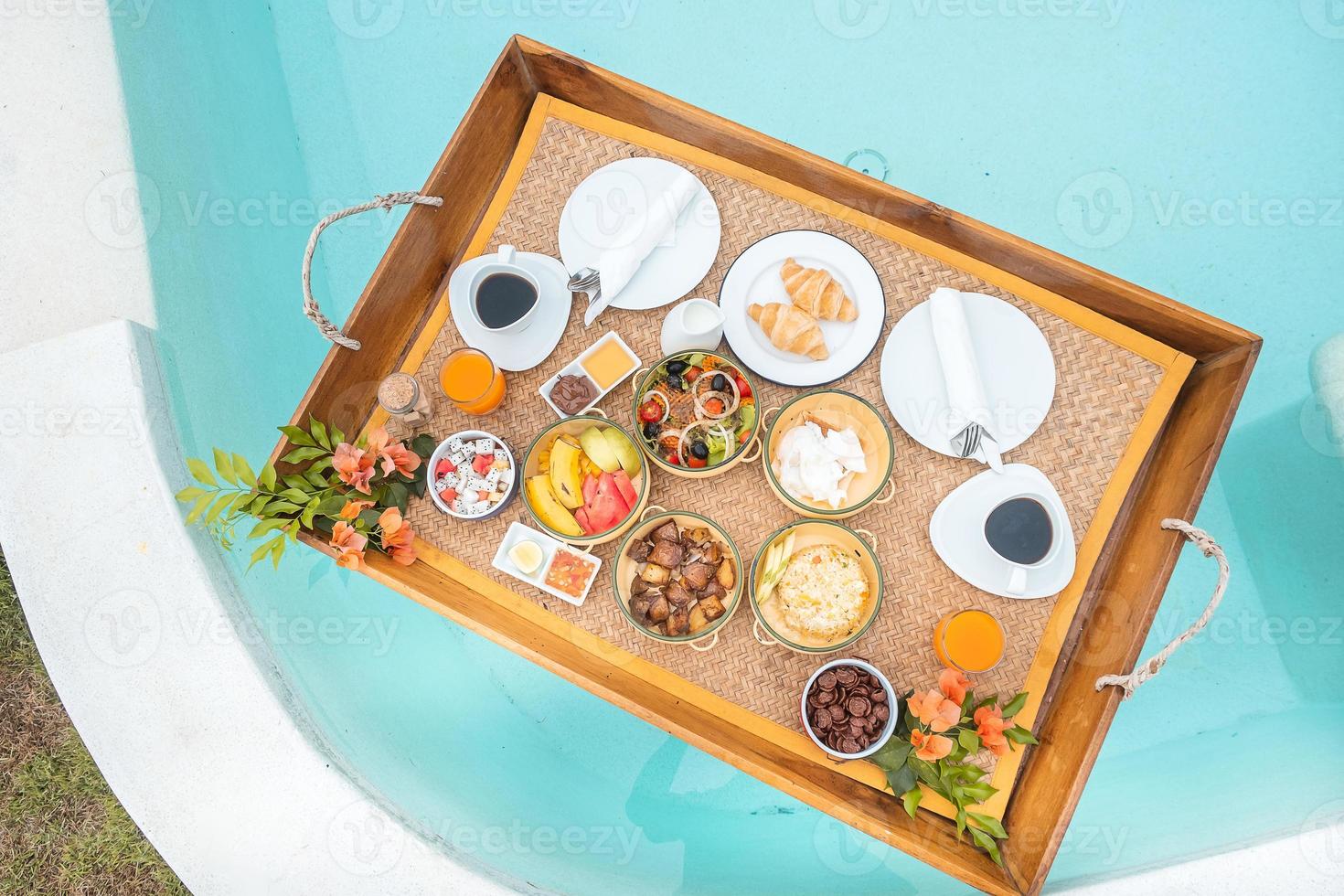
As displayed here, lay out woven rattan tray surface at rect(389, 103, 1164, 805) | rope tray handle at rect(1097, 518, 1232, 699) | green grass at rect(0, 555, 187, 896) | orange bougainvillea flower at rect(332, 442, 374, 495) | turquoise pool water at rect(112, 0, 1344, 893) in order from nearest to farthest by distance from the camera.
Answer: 1. rope tray handle at rect(1097, 518, 1232, 699)
2. orange bougainvillea flower at rect(332, 442, 374, 495)
3. woven rattan tray surface at rect(389, 103, 1164, 805)
4. turquoise pool water at rect(112, 0, 1344, 893)
5. green grass at rect(0, 555, 187, 896)

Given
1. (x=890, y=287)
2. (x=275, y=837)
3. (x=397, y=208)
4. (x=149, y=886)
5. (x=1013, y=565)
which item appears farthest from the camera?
(x=397, y=208)

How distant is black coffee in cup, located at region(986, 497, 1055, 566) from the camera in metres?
1.68

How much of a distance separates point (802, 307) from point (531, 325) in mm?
713

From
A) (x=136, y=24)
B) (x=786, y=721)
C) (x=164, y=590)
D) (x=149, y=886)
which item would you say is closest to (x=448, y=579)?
(x=786, y=721)

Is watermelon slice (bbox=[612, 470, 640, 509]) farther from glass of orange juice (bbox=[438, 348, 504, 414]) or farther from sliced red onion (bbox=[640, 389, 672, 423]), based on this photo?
glass of orange juice (bbox=[438, 348, 504, 414])

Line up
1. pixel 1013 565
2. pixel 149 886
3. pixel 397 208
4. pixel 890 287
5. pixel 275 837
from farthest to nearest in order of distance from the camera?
1. pixel 397 208
2. pixel 149 886
3. pixel 275 837
4. pixel 890 287
5. pixel 1013 565

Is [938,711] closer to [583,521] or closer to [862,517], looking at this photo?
[862,517]

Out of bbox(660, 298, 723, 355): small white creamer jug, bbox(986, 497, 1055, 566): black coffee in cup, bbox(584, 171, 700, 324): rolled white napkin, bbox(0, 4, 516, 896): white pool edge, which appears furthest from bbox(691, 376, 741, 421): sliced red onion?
bbox(0, 4, 516, 896): white pool edge

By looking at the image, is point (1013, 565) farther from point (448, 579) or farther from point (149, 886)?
point (149, 886)

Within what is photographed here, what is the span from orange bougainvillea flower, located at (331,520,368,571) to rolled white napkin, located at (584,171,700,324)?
2.55 ft

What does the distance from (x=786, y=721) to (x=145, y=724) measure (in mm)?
2159

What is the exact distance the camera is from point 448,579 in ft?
6.07

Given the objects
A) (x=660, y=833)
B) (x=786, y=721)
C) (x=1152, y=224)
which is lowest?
(x=660, y=833)

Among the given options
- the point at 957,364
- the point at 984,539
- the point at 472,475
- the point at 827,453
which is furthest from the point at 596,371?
the point at 984,539
